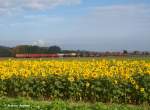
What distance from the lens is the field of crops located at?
48.5 feet

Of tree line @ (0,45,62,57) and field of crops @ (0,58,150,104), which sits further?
tree line @ (0,45,62,57)

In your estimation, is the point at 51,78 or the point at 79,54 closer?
the point at 51,78

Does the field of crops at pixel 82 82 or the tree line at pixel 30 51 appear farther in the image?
the tree line at pixel 30 51

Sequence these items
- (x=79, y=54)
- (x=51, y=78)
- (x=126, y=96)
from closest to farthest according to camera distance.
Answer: (x=126, y=96) < (x=51, y=78) < (x=79, y=54)

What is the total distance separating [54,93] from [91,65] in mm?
2335

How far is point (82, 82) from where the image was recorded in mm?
15344

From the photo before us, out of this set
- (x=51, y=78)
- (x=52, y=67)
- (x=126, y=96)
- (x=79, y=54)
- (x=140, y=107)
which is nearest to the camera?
(x=140, y=107)

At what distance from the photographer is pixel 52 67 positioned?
17.2 metres

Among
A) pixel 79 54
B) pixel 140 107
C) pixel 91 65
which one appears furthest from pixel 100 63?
Answer: pixel 79 54

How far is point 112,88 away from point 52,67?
302 centimetres

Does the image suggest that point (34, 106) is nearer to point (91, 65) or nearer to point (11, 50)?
point (91, 65)

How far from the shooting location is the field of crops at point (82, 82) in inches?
583

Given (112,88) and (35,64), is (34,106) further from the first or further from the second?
(35,64)

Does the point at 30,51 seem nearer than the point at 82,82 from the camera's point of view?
No
